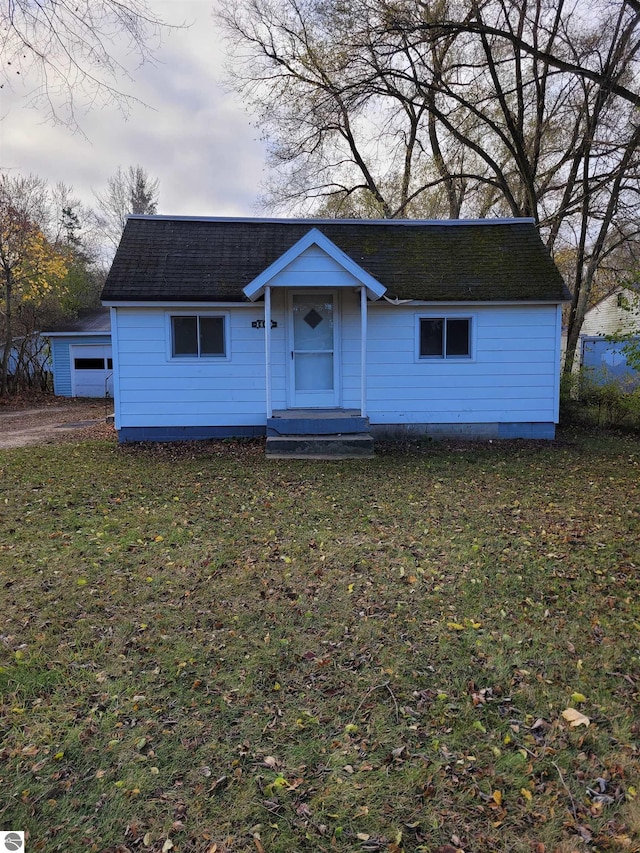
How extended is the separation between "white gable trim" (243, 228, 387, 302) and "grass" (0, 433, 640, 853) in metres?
4.59

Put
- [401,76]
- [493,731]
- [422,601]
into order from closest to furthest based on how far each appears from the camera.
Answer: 1. [493,731]
2. [422,601]
3. [401,76]

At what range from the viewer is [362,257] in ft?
A: 35.8

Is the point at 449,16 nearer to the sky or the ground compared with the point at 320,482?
nearer to the sky

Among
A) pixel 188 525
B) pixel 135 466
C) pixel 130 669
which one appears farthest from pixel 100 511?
pixel 130 669

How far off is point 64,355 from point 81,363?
744 mm

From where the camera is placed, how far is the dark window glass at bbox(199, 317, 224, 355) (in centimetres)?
1023

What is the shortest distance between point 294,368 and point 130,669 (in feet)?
25.7

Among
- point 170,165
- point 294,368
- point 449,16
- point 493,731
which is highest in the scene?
point 449,16

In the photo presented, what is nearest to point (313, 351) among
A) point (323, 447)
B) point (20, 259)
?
point (323, 447)

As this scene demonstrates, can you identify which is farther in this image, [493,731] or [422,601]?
[422,601]

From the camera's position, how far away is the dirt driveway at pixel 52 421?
11.5 metres

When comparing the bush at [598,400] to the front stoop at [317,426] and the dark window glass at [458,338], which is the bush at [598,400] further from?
the front stoop at [317,426]

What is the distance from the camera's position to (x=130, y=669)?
3.07 meters

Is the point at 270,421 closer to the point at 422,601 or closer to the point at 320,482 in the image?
the point at 320,482
